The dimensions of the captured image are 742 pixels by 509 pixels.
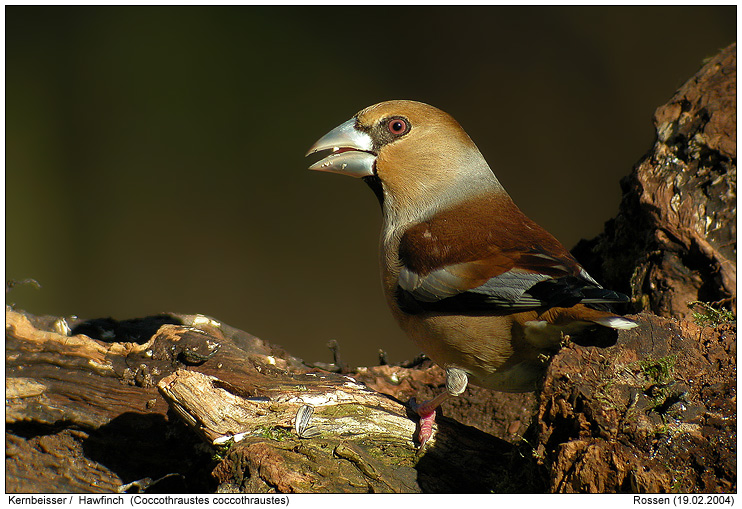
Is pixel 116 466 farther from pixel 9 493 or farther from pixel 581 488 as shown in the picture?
pixel 581 488

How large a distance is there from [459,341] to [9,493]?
1.81 metres

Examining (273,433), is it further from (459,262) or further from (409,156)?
(409,156)

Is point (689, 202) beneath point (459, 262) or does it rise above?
above

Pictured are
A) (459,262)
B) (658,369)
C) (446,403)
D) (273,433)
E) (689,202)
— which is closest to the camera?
(658,369)

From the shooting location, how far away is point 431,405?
2.39 m

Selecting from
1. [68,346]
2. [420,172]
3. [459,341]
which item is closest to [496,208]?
[420,172]

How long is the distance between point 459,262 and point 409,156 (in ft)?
2.76

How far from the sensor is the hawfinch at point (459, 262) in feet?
7.23

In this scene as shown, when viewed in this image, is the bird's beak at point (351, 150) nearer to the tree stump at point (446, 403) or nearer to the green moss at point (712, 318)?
the tree stump at point (446, 403)

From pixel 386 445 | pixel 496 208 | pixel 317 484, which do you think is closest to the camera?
pixel 317 484

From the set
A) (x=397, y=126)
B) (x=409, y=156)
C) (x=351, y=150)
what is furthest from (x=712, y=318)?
(x=351, y=150)

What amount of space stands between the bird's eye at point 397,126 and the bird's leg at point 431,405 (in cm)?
123

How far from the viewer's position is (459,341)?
241 centimetres

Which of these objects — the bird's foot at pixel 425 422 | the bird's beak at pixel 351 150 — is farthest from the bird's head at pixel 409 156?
the bird's foot at pixel 425 422
